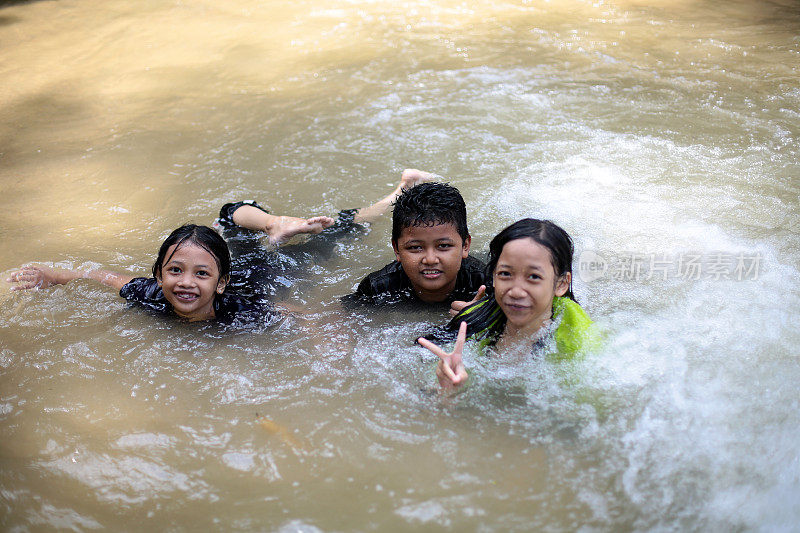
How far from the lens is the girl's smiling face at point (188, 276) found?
3.48 meters

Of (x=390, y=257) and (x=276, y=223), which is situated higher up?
(x=276, y=223)

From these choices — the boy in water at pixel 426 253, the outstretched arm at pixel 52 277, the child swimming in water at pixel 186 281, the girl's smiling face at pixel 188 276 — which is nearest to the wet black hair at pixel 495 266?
the boy in water at pixel 426 253

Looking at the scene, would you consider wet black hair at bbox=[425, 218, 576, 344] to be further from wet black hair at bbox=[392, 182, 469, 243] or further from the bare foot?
the bare foot

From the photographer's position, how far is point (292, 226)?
4.18 meters

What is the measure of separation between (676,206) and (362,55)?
12.5ft

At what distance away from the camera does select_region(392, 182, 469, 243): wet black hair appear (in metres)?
3.42

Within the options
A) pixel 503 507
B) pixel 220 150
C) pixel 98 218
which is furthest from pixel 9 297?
pixel 503 507

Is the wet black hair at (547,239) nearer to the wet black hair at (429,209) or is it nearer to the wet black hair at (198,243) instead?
the wet black hair at (429,209)

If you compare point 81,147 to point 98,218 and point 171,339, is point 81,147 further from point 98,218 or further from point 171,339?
point 171,339

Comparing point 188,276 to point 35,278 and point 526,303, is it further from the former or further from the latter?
point 526,303

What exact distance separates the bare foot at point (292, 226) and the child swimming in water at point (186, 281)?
37 millimetres

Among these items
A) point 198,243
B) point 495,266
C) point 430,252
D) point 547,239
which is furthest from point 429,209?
point 198,243

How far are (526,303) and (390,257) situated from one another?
1560 mm

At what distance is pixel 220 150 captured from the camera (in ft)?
17.7
